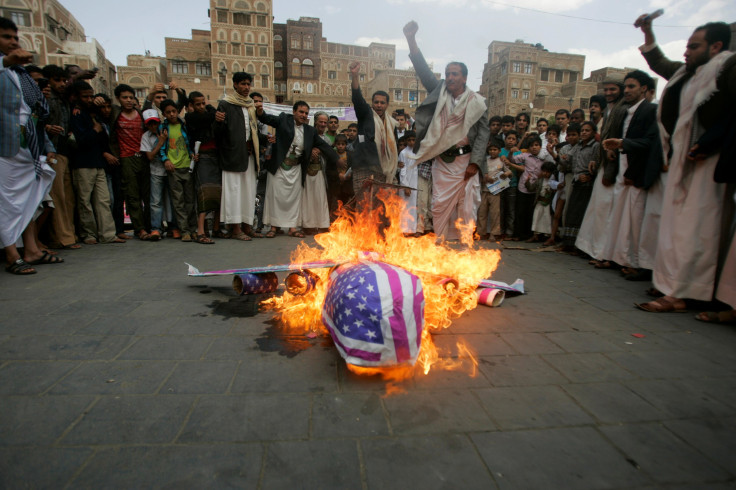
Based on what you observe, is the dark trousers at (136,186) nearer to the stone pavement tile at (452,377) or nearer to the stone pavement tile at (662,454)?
the stone pavement tile at (452,377)

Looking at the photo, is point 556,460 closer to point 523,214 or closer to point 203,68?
point 523,214

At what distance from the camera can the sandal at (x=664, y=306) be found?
3656 millimetres

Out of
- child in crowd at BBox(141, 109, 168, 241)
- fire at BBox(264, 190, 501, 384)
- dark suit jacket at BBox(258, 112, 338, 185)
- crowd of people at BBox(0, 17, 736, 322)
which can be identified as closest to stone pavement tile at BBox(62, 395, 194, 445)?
fire at BBox(264, 190, 501, 384)

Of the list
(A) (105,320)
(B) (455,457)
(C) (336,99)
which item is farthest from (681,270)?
(C) (336,99)

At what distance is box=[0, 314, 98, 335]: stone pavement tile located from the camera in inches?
110

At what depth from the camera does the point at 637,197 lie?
5027 millimetres

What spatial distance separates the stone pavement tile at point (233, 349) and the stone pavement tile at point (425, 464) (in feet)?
3.70

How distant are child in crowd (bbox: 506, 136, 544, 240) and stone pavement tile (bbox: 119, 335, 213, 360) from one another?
6.71m

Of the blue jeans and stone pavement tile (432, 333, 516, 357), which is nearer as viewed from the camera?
stone pavement tile (432, 333, 516, 357)

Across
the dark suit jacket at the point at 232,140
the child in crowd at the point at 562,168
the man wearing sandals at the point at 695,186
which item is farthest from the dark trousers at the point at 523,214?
the dark suit jacket at the point at 232,140

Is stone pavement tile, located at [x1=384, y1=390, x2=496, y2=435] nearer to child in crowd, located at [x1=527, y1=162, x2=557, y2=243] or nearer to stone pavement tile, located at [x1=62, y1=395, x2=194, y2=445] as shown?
stone pavement tile, located at [x1=62, y1=395, x2=194, y2=445]

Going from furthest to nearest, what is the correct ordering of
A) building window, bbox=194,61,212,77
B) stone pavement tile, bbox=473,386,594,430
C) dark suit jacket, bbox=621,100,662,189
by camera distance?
building window, bbox=194,61,212,77 < dark suit jacket, bbox=621,100,662,189 < stone pavement tile, bbox=473,386,594,430

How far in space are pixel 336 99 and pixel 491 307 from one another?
41.5 metres

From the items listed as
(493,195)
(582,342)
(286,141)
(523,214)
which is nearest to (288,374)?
(582,342)
